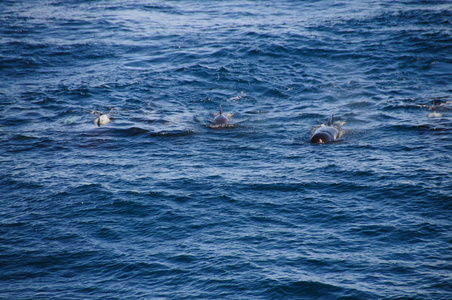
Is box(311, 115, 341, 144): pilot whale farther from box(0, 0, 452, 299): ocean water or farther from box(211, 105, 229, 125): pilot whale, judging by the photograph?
box(211, 105, 229, 125): pilot whale

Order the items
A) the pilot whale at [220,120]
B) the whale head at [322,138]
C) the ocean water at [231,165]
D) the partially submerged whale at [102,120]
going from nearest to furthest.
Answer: the ocean water at [231,165], the whale head at [322,138], the pilot whale at [220,120], the partially submerged whale at [102,120]

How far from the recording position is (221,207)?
53.3 ft

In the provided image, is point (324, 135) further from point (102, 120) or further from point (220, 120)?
point (102, 120)

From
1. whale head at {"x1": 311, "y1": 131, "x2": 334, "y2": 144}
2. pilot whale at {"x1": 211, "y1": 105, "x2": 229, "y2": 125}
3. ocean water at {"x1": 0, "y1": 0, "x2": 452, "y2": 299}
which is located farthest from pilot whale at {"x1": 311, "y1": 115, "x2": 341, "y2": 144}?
pilot whale at {"x1": 211, "y1": 105, "x2": 229, "y2": 125}

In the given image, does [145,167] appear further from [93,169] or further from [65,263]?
[65,263]

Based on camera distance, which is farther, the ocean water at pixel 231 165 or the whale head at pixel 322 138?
the whale head at pixel 322 138

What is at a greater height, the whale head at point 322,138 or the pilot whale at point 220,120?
the pilot whale at point 220,120

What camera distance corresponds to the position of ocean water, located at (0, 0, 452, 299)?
13016 millimetres

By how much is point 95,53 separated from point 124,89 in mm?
8755

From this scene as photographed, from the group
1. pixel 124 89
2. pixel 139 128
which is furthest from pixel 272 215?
pixel 124 89

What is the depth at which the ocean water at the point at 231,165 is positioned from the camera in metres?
13.0

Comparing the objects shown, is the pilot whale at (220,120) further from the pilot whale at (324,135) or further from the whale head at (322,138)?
the whale head at (322,138)

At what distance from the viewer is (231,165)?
63.1ft

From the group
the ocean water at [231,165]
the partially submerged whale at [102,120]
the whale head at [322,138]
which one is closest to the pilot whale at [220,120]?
the ocean water at [231,165]
